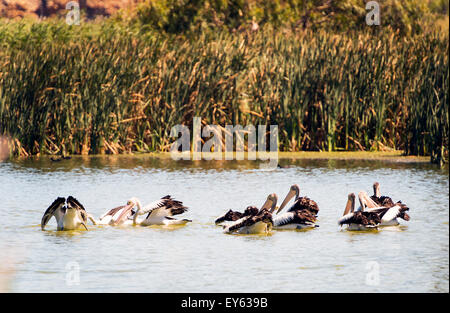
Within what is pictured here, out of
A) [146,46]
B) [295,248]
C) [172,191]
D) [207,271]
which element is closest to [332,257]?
[295,248]

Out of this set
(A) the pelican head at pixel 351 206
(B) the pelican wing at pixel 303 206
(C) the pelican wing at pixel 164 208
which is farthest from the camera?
(A) the pelican head at pixel 351 206

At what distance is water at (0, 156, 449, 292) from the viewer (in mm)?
11164

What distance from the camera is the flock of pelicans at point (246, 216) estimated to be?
46.5 feet

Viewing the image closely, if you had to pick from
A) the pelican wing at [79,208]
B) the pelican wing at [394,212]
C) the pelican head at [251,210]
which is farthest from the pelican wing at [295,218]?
the pelican wing at [79,208]

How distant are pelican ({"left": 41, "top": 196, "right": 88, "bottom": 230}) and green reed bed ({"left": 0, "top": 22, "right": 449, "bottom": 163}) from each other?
9033 mm

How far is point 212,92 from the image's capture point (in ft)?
79.4

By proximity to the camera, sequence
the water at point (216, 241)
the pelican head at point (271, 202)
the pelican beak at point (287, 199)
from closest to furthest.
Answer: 1. the water at point (216, 241)
2. the pelican head at point (271, 202)
3. the pelican beak at point (287, 199)

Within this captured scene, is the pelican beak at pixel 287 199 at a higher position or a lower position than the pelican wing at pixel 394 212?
lower

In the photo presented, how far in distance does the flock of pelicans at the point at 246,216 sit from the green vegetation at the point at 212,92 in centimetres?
840

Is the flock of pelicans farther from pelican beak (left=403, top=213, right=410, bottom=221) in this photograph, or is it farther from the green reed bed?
the green reed bed

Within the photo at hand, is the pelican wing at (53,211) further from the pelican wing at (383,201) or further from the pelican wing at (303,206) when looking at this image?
the pelican wing at (383,201)

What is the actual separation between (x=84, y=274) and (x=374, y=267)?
3277mm

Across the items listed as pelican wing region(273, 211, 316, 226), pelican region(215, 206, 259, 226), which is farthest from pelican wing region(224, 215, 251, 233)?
pelican wing region(273, 211, 316, 226)
